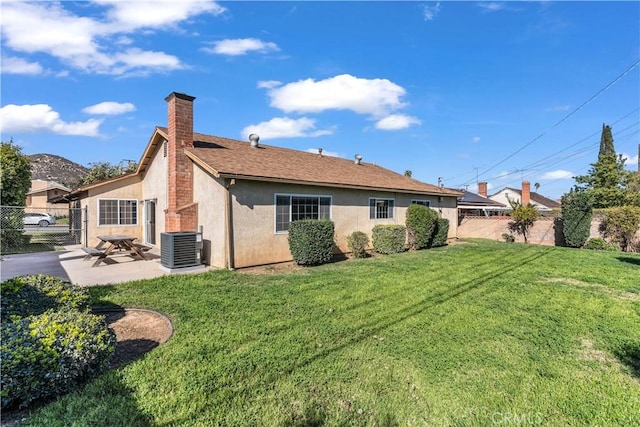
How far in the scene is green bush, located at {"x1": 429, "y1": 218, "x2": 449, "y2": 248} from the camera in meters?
15.6

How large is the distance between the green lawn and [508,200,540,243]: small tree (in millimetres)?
11741

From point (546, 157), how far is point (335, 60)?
30985 mm

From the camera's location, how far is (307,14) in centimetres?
1094

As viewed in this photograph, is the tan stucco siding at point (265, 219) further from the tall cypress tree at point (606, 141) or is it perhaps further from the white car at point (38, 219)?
the tall cypress tree at point (606, 141)

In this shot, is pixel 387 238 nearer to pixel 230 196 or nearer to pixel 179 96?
pixel 230 196

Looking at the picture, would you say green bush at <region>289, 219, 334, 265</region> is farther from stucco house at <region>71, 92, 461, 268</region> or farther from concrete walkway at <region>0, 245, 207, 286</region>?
concrete walkway at <region>0, 245, 207, 286</region>

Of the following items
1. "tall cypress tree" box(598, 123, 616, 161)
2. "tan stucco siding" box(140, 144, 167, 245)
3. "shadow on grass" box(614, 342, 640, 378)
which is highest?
"tall cypress tree" box(598, 123, 616, 161)

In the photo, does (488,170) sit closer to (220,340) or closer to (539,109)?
(539,109)

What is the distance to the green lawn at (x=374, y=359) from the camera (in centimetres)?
285

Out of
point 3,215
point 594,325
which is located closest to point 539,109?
point 594,325

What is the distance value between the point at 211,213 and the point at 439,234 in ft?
37.3

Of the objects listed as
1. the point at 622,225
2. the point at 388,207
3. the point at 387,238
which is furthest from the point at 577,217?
the point at 387,238

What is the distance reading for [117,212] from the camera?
1356cm

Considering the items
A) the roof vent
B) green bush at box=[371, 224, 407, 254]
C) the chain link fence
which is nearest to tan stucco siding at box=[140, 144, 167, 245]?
the chain link fence
